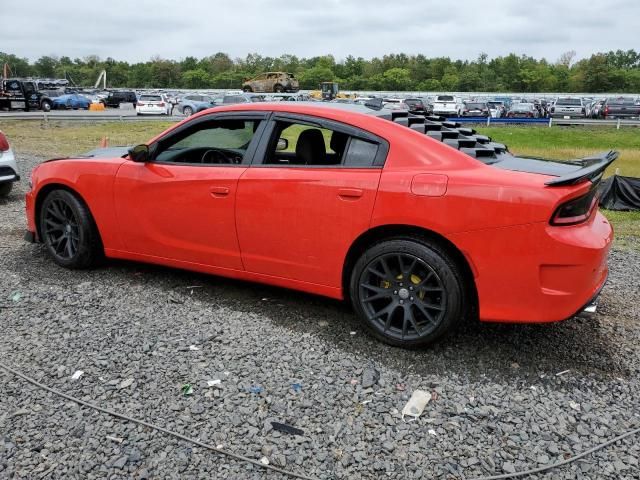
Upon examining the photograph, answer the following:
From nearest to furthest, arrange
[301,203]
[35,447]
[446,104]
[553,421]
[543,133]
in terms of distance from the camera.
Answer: [35,447], [553,421], [301,203], [543,133], [446,104]

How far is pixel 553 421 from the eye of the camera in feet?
9.78

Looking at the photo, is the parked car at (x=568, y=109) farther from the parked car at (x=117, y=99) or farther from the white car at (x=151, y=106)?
the parked car at (x=117, y=99)

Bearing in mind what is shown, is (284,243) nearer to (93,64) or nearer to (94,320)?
(94,320)

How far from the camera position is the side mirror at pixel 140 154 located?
4520 mm

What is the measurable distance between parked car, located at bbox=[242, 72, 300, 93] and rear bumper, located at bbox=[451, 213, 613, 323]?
52.8m

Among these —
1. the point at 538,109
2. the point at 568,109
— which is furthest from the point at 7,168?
the point at 568,109

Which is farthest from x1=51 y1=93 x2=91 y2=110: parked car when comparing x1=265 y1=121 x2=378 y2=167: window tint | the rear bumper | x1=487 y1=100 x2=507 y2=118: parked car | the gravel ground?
the rear bumper

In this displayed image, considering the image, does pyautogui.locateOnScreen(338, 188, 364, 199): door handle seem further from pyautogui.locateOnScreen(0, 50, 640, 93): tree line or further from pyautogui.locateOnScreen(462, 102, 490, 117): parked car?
pyautogui.locateOnScreen(0, 50, 640, 93): tree line

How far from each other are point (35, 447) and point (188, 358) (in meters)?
1.04

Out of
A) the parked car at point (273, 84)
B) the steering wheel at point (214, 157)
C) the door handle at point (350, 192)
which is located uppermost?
the parked car at point (273, 84)

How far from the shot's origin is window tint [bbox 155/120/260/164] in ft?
14.6

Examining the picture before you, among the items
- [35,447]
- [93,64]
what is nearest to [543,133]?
[35,447]

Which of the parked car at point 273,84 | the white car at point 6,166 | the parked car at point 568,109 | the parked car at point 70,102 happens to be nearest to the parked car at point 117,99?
the parked car at point 70,102

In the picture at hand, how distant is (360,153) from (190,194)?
138cm
